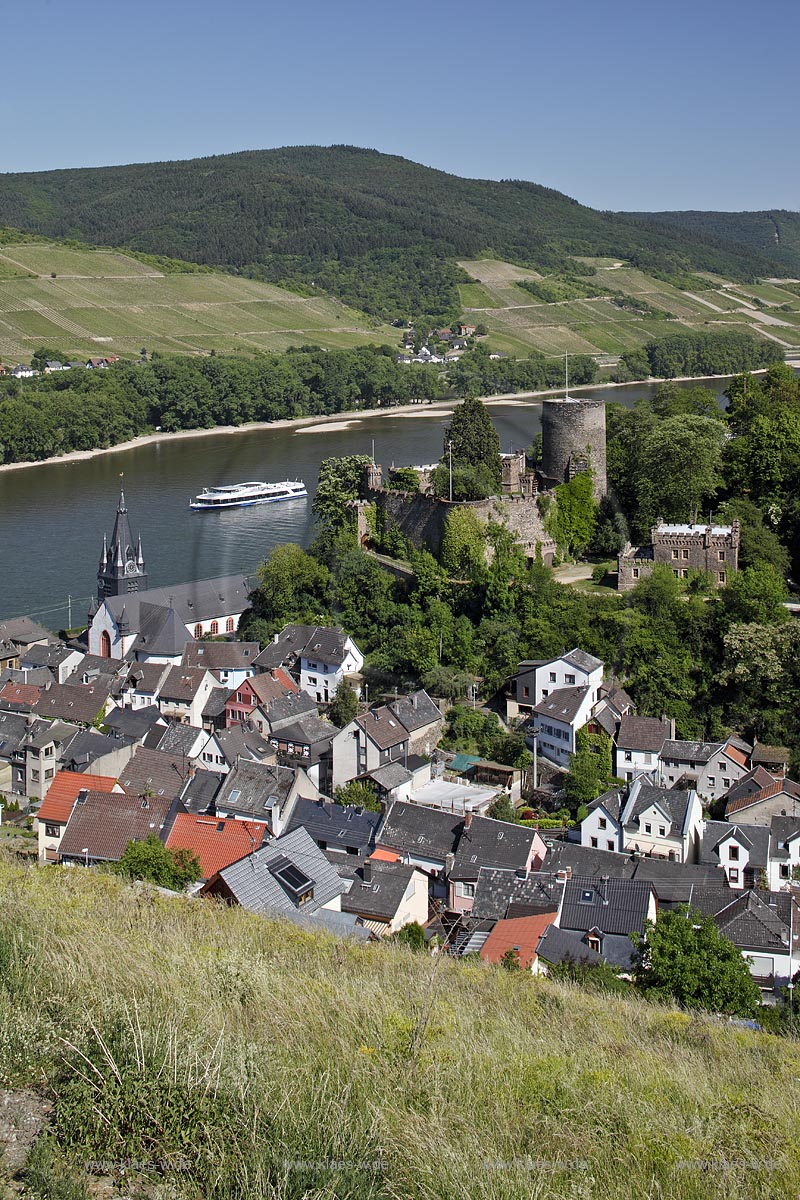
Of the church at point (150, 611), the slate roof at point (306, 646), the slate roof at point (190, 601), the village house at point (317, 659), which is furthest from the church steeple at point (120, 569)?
the village house at point (317, 659)

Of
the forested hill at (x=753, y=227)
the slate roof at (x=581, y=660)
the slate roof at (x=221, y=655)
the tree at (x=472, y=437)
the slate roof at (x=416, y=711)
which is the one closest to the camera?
the slate roof at (x=581, y=660)

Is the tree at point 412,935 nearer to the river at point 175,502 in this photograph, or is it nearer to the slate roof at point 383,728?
the slate roof at point 383,728

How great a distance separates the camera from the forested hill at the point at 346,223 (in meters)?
97.8

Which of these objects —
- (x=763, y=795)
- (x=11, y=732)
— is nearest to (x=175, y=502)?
(x=11, y=732)

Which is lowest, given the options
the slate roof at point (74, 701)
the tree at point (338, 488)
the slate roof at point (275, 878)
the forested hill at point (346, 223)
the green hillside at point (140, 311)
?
the slate roof at point (74, 701)

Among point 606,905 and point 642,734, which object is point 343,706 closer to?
point 642,734

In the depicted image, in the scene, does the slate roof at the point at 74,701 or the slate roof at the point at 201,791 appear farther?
the slate roof at the point at 74,701

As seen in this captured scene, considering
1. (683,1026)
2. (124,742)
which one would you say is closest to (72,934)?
(683,1026)

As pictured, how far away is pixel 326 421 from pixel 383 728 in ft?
134

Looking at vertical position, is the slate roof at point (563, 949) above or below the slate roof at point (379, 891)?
above

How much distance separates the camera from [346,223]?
357 feet

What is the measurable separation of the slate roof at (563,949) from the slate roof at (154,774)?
22.6 feet

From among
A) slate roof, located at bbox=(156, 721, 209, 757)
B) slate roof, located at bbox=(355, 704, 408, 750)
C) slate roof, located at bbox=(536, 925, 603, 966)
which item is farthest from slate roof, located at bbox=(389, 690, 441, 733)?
slate roof, located at bbox=(536, 925, 603, 966)

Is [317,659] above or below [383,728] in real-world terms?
above
